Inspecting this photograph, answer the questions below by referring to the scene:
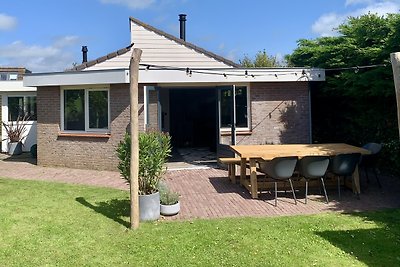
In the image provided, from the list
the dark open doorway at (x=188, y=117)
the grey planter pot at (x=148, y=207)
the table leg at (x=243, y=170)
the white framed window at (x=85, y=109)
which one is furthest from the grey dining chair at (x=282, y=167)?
the dark open doorway at (x=188, y=117)

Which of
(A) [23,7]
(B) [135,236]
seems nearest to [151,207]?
(B) [135,236]

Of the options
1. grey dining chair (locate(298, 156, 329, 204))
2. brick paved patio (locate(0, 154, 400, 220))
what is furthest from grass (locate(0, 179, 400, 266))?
grey dining chair (locate(298, 156, 329, 204))

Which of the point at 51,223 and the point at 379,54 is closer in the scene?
the point at 51,223

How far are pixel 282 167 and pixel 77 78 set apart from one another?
7.16m

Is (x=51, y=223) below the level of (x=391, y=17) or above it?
below

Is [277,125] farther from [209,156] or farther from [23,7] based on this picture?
[23,7]

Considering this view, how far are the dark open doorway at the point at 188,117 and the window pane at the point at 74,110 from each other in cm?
647

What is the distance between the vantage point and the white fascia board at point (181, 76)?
10.9 meters

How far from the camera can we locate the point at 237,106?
38.3 feet

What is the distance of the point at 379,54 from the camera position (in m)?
8.82

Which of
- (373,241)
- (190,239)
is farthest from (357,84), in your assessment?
(190,239)

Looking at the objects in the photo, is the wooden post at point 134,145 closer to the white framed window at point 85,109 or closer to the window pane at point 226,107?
the white framed window at point 85,109

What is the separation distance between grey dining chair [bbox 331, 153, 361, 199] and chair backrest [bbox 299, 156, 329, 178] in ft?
0.82

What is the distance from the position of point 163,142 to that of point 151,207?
Answer: 1.25 meters
